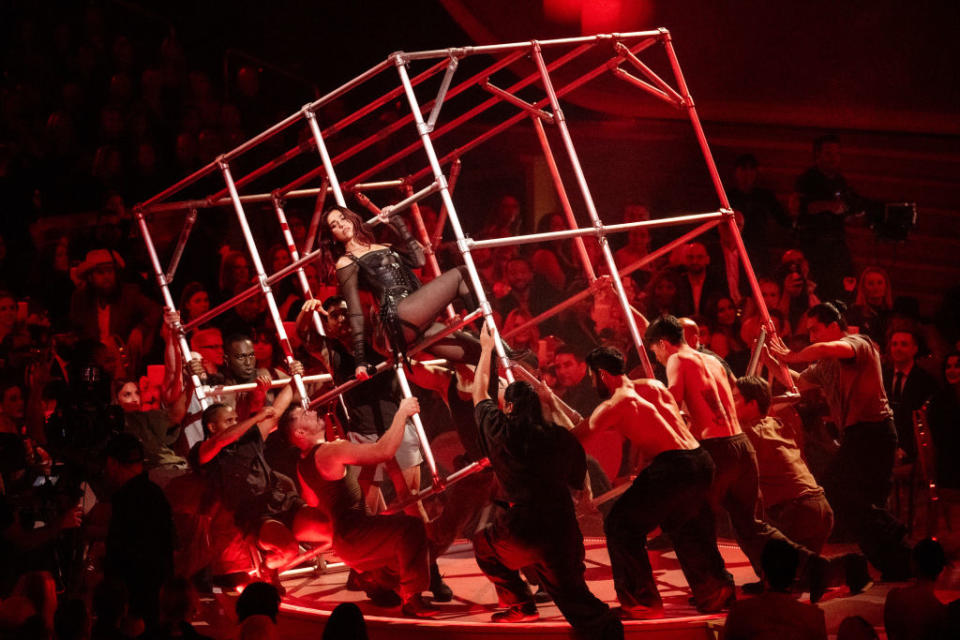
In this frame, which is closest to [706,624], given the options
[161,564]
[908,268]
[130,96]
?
[161,564]

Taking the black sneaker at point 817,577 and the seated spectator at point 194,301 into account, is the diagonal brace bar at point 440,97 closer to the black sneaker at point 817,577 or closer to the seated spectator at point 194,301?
the black sneaker at point 817,577

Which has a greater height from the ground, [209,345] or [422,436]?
[209,345]

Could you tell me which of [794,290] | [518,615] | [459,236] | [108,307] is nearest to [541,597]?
[518,615]

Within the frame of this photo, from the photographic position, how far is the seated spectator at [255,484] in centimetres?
728

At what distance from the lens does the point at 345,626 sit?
14.8ft

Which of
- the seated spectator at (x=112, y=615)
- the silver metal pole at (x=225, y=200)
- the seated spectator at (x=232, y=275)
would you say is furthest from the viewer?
the seated spectator at (x=232, y=275)

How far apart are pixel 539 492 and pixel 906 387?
3.75 m

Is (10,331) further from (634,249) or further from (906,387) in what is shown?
(906,387)

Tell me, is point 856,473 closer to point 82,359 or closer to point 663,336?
point 663,336

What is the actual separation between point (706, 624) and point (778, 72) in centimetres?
730

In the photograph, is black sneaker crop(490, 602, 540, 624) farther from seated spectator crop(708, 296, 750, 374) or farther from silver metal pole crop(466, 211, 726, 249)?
seated spectator crop(708, 296, 750, 374)

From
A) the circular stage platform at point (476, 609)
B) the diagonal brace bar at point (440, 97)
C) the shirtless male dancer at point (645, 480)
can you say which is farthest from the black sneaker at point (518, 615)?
the diagonal brace bar at point (440, 97)

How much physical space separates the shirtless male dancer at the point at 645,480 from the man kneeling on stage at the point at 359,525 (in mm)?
1106

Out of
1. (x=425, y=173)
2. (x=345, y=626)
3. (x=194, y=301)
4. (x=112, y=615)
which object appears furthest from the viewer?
(x=194, y=301)
